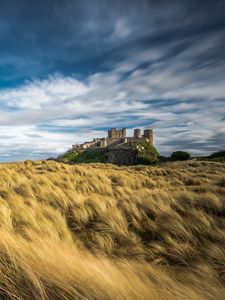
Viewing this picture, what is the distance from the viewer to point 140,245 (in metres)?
3.99

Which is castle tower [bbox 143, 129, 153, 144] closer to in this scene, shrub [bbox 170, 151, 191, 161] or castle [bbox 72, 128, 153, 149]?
castle [bbox 72, 128, 153, 149]

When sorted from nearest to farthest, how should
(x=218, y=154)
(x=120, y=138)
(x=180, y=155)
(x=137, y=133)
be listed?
(x=218, y=154)
(x=180, y=155)
(x=137, y=133)
(x=120, y=138)

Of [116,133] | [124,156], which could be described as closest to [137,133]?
[116,133]

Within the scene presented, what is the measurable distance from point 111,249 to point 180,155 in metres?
52.9

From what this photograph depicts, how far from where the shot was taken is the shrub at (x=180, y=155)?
178 ft

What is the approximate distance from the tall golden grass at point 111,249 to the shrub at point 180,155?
47959 mm

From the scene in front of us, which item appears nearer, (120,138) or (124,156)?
(124,156)

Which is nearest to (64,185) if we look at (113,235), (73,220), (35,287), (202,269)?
(73,220)

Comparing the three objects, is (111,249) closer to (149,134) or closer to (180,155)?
(180,155)

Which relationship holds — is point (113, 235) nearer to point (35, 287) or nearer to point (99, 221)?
point (99, 221)

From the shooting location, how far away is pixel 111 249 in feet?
12.7

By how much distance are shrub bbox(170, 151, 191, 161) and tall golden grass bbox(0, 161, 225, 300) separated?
47959 mm

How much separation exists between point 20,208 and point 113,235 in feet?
6.46

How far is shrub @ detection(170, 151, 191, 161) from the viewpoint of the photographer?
54.3m
